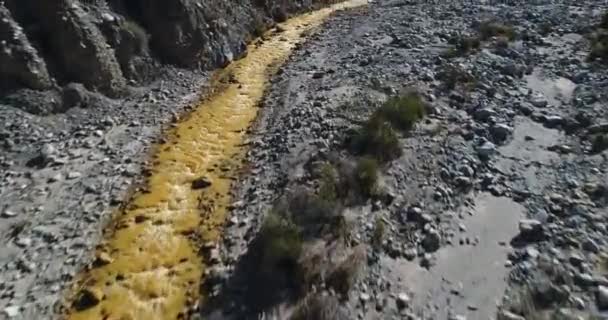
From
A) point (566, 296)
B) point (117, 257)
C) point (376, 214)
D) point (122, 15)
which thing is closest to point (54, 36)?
point (122, 15)

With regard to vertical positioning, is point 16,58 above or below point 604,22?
above

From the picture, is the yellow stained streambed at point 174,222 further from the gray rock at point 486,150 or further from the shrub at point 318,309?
the gray rock at point 486,150

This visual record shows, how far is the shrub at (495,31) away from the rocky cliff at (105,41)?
8.57m

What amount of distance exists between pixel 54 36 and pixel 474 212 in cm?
1128

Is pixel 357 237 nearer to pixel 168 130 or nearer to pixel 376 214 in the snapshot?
pixel 376 214

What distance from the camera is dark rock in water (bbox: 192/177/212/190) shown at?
12750 mm

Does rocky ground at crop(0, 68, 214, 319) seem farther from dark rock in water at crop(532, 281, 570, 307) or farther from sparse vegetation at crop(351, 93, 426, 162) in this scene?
dark rock in water at crop(532, 281, 570, 307)

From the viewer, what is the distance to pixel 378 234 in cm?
1025

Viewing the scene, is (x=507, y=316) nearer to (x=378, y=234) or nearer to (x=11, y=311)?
(x=378, y=234)

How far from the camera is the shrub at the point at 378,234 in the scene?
1011cm

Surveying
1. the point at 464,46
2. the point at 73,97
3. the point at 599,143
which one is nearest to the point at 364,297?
the point at 599,143

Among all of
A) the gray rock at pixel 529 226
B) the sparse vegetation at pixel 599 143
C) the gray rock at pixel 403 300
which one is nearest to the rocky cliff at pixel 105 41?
the gray rock at pixel 403 300

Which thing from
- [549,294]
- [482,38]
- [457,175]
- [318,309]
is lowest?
[549,294]

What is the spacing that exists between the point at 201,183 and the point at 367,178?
12.4 ft
